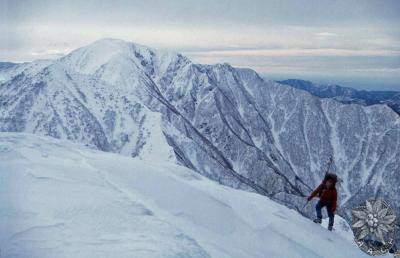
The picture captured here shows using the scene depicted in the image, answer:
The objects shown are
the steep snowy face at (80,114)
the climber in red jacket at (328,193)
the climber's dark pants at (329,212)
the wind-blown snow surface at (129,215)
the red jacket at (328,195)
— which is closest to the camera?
the wind-blown snow surface at (129,215)

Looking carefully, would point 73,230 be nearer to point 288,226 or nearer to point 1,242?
point 1,242

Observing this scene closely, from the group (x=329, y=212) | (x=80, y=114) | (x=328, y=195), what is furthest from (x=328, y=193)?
(x=80, y=114)

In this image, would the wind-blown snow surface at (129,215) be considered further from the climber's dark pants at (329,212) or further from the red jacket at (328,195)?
the red jacket at (328,195)

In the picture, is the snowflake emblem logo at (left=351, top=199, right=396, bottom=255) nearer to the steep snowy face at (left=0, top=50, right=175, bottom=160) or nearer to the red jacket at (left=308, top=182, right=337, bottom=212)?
the red jacket at (left=308, top=182, right=337, bottom=212)

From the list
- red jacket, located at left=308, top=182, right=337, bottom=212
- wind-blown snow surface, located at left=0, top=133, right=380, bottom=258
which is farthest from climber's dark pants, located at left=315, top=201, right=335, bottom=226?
wind-blown snow surface, located at left=0, top=133, right=380, bottom=258

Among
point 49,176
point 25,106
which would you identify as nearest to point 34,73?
point 25,106

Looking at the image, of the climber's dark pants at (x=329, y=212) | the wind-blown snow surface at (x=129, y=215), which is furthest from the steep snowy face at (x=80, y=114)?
the wind-blown snow surface at (x=129, y=215)

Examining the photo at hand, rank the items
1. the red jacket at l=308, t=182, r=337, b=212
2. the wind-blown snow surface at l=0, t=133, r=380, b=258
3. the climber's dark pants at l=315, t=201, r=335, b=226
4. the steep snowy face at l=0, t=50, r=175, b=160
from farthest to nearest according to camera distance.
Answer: the steep snowy face at l=0, t=50, r=175, b=160 < the climber's dark pants at l=315, t=201, r=335, b=226 < the red jacket at l=308, t=182, r=337, b=212 < the wind-blown snow surface at l=0, t=133, r=380, b=258

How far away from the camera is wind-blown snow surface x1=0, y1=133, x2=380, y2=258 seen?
9.65 m

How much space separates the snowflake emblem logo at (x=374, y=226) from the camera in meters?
16.8

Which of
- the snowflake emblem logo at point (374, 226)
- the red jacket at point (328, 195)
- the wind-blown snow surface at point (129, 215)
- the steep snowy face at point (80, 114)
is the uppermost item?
the wind-blown snow surface at point (129, 215)

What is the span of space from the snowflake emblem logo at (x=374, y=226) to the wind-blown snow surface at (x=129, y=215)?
171 cm

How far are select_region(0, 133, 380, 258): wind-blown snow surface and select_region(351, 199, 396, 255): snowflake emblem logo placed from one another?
171 centimetres

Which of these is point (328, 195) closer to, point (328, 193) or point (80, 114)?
point (328, 193)
